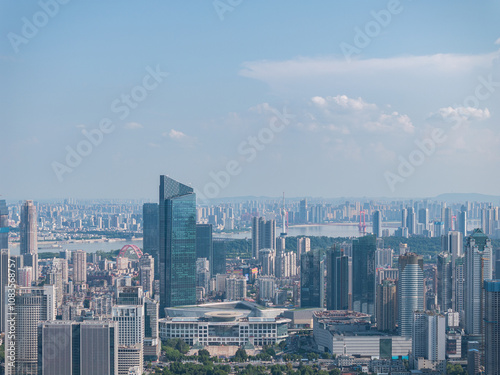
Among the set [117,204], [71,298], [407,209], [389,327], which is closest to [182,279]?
[71,298]

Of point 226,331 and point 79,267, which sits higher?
point 79,267

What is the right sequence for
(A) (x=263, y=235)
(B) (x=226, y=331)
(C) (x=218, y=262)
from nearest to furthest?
(B) (x=226, y=331) → (C) (x=218, y=262) → (A) (x=263, y=235)

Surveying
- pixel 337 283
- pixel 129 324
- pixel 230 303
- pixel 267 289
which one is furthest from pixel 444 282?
pixel 129 324

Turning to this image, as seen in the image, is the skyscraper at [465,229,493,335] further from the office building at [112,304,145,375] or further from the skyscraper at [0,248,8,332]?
the skyscraper at [0,248,8,332]

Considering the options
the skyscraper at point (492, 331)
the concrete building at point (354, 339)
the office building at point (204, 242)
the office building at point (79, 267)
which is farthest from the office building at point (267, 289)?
the skyscraper at point (492, 331)

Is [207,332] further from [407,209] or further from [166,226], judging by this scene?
[407,209]

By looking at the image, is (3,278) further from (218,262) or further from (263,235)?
(263,235)

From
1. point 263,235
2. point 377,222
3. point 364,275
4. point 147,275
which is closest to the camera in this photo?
point 364,275
